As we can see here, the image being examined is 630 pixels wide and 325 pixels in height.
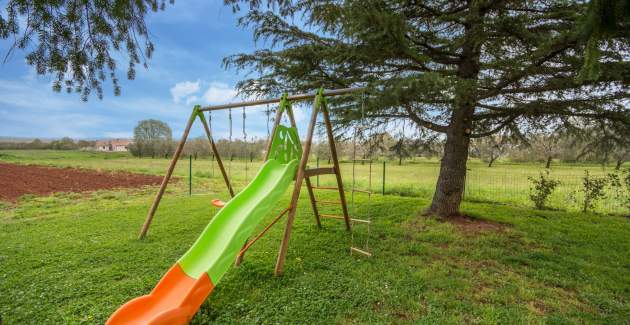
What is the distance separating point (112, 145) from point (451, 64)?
4166 cm

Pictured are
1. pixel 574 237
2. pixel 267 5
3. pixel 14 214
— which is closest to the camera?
pixel 267 5

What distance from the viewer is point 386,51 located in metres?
4.04

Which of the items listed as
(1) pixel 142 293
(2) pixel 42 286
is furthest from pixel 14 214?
(1) pixel 142 293

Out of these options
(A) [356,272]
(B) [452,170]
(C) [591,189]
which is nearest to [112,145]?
(B) [452,170]

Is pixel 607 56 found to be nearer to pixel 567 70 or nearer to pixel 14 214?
pixel 567 70

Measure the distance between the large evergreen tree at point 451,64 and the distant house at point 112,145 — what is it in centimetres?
3631

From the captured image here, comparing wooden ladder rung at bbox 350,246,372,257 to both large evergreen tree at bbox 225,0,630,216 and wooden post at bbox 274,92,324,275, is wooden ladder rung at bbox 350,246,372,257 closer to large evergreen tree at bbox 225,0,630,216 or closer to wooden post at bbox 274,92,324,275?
wooden post at bbox 274,92,324,275

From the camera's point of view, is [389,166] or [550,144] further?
[389,166]

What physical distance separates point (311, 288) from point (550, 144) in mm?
5760

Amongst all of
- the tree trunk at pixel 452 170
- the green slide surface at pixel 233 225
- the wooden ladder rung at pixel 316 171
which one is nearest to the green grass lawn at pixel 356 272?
the green slide surface at pixel 233 225

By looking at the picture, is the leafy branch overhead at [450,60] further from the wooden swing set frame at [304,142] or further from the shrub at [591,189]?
the shrub at [591,189]

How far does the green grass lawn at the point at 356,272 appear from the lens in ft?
8.86

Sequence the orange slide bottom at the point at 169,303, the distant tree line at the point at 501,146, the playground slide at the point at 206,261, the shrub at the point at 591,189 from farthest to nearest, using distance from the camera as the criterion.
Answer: the shrub at the point at 591,189 → the distant tree line at the point at 501,146 → the playground slide at the point at 206,261 → the orange slide bottom at the point at 169,303

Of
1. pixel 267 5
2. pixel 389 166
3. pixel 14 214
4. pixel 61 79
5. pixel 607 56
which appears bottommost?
pixel 14 214
